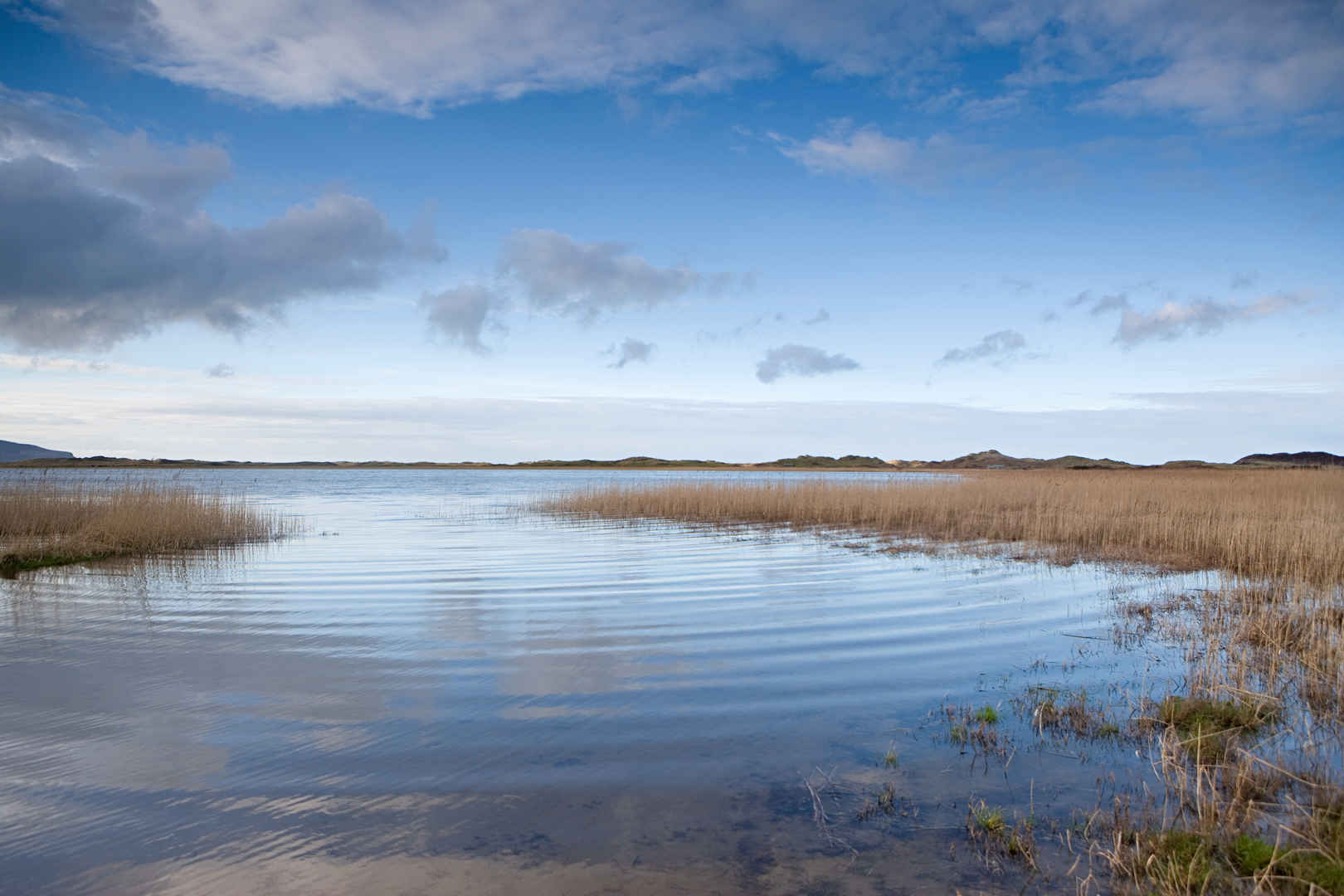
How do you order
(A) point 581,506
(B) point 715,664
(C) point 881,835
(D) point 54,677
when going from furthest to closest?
1. (A) point 581,506
2. (B) point 715,664
3. (D) point 54,677
4. (C) point 881,835

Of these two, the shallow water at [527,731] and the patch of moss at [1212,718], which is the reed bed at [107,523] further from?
the patch of moss at [1212,718]

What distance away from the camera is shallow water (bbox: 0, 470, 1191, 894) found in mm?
3031

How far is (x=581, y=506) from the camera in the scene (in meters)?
23.1

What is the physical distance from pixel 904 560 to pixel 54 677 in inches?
399

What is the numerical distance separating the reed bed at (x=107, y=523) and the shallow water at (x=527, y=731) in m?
3.22

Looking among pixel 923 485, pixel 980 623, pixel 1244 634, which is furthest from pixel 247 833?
pixel 923 485

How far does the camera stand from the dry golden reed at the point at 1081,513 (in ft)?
36.0

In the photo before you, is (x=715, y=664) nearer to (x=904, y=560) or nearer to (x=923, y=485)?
(x=904, y=560)

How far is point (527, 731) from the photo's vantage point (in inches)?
178

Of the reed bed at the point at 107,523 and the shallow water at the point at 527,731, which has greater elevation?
the reed bed at the point at 107,523

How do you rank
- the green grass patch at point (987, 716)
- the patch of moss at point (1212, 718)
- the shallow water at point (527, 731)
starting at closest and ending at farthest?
the shallow water at point (527, 731), the patch of moss at point (1212, 718), the green grass patch at point (987, 716)

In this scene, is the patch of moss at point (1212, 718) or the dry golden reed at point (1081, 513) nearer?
the patch of moss at point (1212, 718)

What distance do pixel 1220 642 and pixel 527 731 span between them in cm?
556

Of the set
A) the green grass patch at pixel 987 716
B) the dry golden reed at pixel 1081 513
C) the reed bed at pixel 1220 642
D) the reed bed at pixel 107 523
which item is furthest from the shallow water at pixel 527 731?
the reed bed at pixel 107 523
